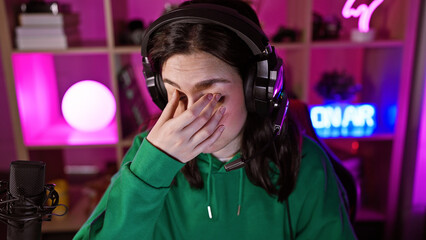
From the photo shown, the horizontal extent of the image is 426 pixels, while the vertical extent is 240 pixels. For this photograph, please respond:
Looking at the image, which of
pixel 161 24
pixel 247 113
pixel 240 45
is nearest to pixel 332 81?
pixel 247 113

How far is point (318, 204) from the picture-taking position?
102cm

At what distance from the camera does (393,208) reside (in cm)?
218

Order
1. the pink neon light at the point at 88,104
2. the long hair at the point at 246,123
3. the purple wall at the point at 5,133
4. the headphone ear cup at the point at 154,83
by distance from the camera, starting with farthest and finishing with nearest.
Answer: the purple wall at the point at 5,133, the pink neon light at the point at 88,104, the headphone ear cup at the point at 154,83, the long hair at the point at 246,123

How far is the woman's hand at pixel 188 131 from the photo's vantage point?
30.5 inches

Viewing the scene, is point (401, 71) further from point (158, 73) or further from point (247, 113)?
point (158, 73)

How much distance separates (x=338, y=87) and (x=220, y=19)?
1.42 metres

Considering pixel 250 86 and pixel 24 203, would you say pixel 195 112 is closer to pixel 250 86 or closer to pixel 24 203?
pixel 250 86

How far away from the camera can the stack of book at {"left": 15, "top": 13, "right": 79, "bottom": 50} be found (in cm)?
184

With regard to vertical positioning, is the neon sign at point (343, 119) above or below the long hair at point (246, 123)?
below

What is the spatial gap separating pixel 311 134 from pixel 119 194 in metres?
0.60

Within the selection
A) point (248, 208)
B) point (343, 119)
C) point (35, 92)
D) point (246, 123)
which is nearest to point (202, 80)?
point (246, 123)

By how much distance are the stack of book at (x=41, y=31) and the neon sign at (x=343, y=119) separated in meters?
1.34

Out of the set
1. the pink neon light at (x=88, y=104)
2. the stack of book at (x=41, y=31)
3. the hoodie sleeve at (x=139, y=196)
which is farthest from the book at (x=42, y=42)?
the hoodie sleeve at (x=139, y=196)

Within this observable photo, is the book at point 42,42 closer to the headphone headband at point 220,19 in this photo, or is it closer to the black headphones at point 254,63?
the black headphones at point 254,63
